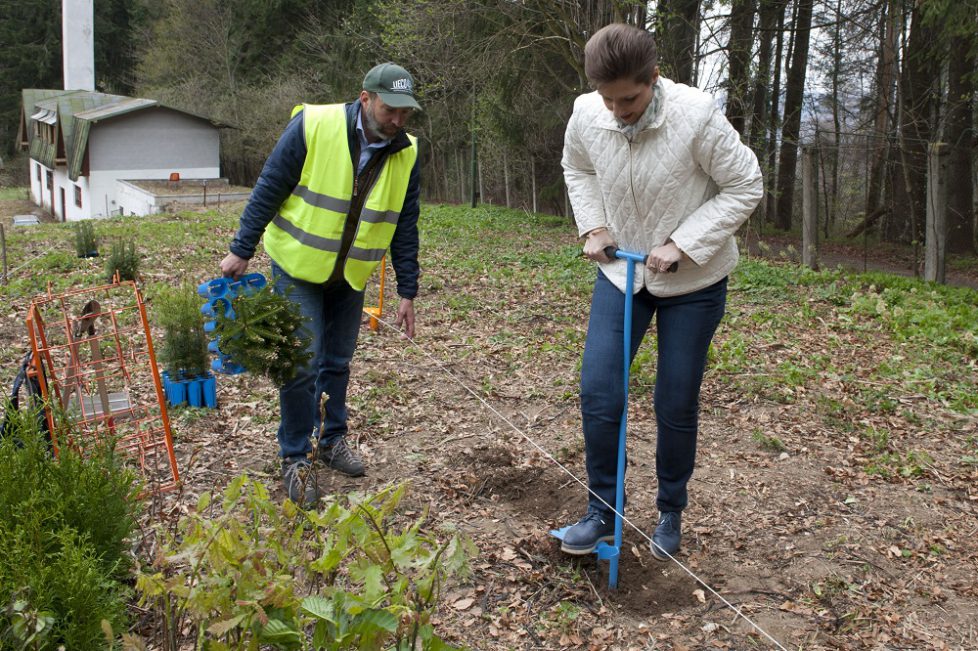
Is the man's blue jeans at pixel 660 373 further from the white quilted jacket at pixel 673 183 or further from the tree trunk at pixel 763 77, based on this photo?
the tree trunk at pixel 763 77

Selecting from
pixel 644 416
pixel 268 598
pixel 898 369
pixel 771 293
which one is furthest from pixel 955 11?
pixel 268 598

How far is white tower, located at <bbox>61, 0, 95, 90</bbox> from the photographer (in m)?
33.1

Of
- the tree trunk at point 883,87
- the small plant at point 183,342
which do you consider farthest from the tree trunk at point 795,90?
the small plant at point 183,342

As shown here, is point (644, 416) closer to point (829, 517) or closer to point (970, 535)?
point (829, 517)

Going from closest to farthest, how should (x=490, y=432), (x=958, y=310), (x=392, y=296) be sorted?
1. (x=490, y=432)
2. (x=958, y=310)
3. (x=392, y=296)

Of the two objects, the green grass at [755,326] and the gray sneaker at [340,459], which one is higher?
the green grass at [755,326]

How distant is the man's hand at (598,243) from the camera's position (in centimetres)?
331

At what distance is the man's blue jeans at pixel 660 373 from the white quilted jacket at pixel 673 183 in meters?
0.09

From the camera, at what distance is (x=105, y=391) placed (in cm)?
403

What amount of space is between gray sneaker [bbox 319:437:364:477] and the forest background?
725cm

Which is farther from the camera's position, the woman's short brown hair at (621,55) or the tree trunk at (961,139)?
the tree trunk at (961,139)

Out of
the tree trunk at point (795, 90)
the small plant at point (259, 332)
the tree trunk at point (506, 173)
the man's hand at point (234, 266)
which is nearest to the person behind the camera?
the small plant at point (259, 332)

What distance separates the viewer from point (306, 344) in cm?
359

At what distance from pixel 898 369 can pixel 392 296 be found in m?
4.93
